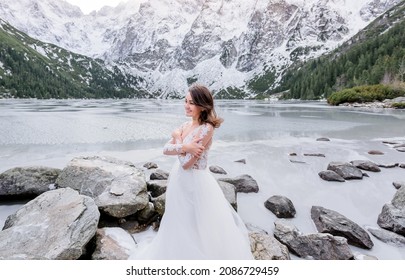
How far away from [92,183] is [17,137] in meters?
19.2

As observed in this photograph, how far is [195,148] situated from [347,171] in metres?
10.3

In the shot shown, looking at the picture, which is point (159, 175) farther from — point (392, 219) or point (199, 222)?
point (392, 219)

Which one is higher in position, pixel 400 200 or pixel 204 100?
pixel 204 100

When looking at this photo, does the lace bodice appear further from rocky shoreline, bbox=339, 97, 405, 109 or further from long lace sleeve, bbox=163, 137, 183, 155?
rocky shoreline, bbox=339, 97, 405, 109

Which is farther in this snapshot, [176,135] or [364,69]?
[364,69]

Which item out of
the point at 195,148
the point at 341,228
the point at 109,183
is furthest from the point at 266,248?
the point at 109,183

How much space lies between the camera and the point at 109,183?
9602mm

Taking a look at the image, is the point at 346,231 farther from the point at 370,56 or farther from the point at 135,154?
the point at 370,56

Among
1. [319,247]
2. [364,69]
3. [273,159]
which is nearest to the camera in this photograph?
[319,247]

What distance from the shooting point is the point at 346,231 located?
763 centimetres

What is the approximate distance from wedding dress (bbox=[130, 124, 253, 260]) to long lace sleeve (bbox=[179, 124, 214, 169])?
17 mm

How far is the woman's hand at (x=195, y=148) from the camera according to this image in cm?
477

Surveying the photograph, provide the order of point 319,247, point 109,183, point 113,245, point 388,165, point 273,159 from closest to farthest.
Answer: point 113,245 < point 319,247 < point 109,183 < point 388,165 < point 273,159

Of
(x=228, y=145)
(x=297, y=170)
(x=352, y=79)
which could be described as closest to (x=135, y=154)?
(x=228, y=145)
